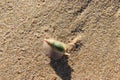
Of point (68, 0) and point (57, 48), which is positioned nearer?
point (57, 48)

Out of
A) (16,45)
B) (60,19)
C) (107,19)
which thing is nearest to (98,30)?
(107,19)

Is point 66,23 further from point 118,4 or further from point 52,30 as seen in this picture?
point 118,4

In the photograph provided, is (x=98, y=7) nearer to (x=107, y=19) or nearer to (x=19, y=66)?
(x=107, y=19)

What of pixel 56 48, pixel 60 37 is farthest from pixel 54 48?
pixel 60 37

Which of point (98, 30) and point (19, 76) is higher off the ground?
point (98, 30)

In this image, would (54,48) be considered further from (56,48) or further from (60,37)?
(60,37)

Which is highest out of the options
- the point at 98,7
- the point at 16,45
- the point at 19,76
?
the point at 98,7
